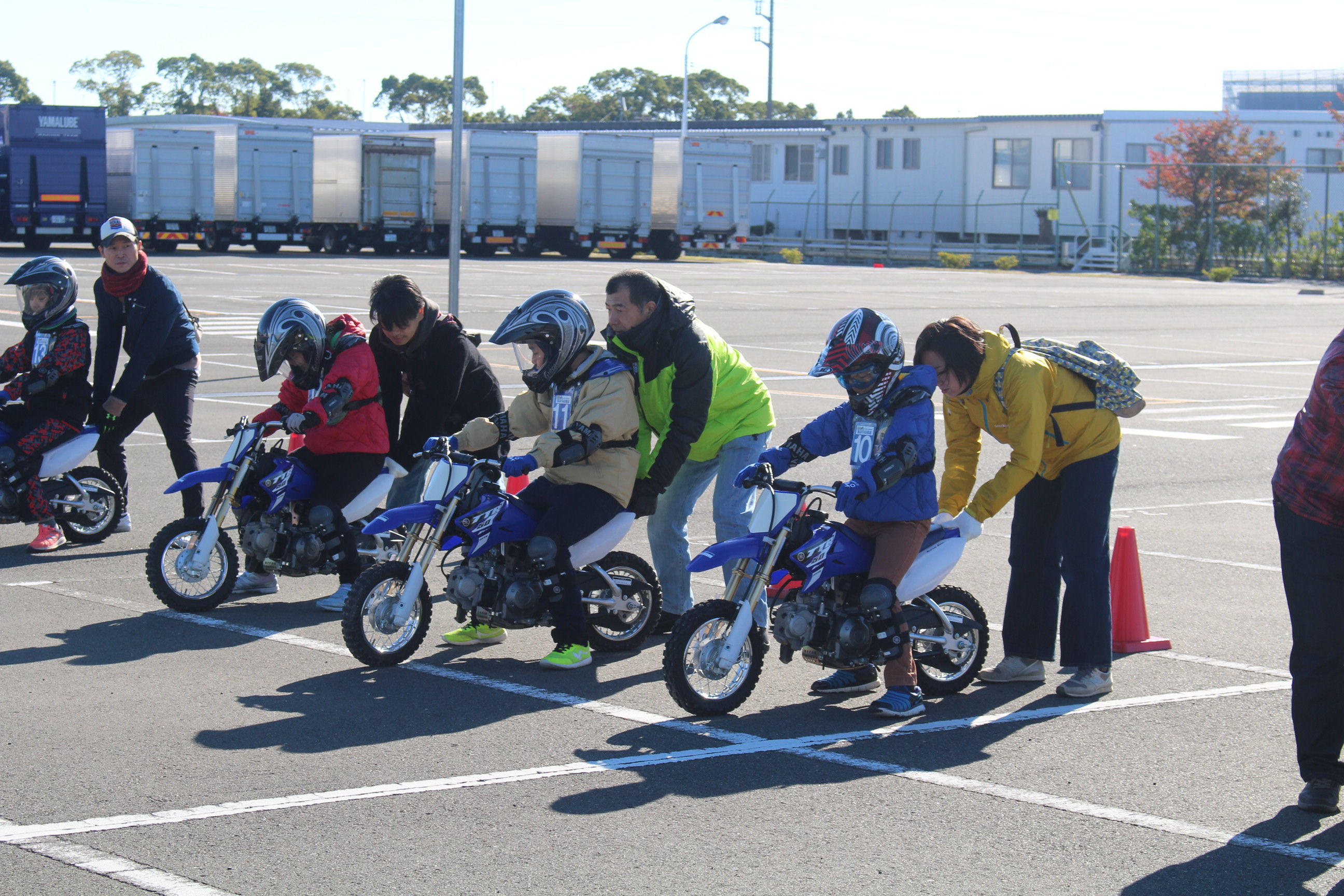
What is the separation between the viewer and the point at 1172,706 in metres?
6.42

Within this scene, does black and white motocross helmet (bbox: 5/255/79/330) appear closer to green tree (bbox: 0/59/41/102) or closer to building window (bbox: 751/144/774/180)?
building window (bbox: 751/144/774/180)

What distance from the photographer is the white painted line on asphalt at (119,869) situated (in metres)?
4.22

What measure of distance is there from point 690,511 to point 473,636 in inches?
46.5

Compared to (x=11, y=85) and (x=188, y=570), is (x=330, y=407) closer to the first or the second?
(x=188, y=570)

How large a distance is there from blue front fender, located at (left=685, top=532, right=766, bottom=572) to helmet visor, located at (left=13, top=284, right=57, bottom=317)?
198 inches

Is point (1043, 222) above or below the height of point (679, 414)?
above

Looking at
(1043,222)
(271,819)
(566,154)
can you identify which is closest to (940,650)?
(271,819)

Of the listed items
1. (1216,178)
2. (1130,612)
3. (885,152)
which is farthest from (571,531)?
(885,152)

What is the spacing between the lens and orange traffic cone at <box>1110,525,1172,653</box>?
24.4 feet

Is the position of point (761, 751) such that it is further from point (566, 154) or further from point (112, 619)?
point (566, 154)

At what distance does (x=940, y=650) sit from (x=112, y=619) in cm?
397

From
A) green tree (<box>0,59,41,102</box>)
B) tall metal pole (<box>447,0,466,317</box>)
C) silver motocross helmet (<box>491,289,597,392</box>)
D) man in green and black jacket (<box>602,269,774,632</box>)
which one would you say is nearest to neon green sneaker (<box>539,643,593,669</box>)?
man in green and black jacket (<box>602,269,774,632</box>)

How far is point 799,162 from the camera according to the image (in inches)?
2657

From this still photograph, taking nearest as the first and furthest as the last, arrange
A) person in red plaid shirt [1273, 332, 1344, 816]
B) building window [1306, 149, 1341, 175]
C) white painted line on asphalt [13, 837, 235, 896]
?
white painted line on asphalt [13, 837, 235, 896]
person in red plaid shirt [1273, 332, 1344, 816]
building window [1306, 149, 1341, 175]
